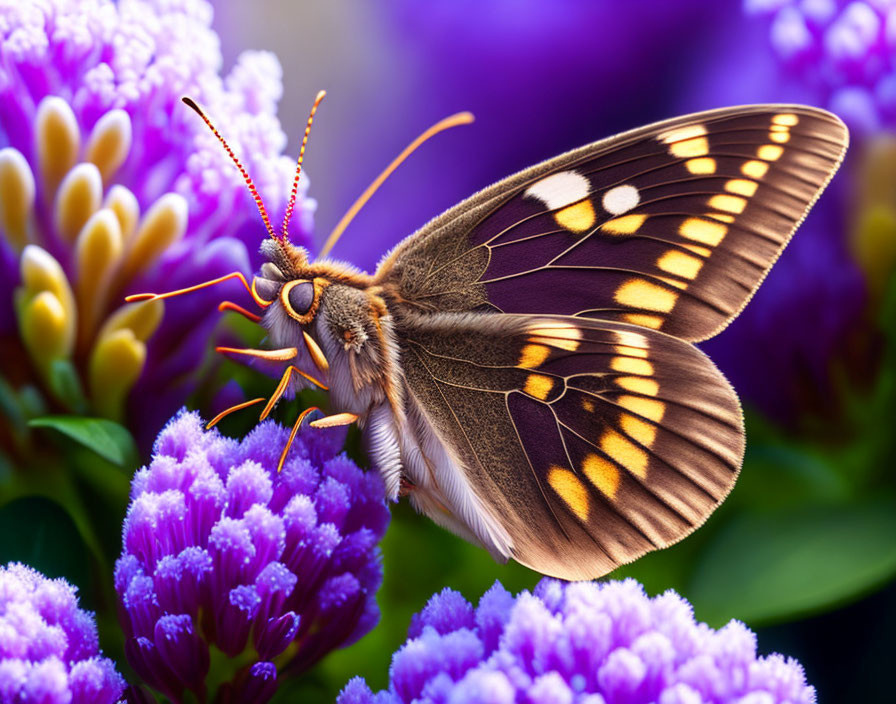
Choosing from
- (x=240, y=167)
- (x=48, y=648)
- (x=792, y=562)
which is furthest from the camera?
(x=792, y=562)

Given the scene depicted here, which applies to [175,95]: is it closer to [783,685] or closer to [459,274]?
[459,274]

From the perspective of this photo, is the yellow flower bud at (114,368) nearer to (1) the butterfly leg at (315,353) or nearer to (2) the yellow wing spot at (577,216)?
(1) the butterfly leg at (315,353)

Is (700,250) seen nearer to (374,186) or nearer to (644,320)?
(644,320)

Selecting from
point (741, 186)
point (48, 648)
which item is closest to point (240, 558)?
point (48, 648)

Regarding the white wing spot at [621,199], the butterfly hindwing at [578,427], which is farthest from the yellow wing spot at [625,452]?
the white wing spot at [621,199]

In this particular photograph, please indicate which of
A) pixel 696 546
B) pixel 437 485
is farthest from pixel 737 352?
pixel 437 485

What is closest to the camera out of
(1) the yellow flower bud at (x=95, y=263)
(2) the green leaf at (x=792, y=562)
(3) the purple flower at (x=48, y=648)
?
(3) the purple flower at (x=48, y=648)

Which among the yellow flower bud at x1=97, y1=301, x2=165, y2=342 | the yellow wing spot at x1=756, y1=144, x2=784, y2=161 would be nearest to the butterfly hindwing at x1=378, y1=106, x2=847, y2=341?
the yellow wing spot at x1=756, y1=144, x2=784, y2=161
